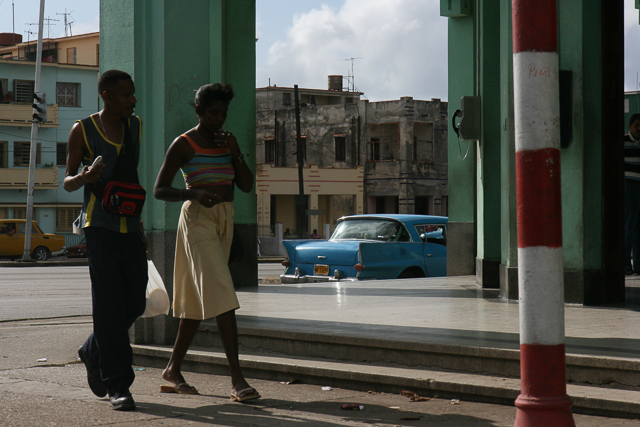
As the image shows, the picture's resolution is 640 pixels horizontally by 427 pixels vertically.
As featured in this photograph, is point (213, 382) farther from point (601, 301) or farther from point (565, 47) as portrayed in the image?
point (565, 47)

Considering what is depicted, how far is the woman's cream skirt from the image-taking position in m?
5.05

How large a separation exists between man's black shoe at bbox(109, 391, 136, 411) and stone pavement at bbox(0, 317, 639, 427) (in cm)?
5

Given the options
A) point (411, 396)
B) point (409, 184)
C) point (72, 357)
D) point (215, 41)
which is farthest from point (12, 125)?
point (411, 396)

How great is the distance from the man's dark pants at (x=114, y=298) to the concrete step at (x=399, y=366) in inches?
47.7

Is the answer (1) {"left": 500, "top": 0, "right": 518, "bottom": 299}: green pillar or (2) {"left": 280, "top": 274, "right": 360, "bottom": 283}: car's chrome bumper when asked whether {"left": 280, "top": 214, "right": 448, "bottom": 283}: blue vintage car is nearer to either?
(2) {"left": 280, "top": 274, "right": 360, "bottom": 283}: car's chrome bumper

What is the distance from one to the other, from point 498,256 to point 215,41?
4471mm

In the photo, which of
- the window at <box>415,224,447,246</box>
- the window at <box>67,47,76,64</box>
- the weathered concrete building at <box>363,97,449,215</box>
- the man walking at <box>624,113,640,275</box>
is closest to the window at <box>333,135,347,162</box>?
the weathered concrete building at <box>363,97,449,215</box>

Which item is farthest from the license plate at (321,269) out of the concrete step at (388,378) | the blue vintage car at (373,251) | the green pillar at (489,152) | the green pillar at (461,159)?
the concrete step at (388,378)

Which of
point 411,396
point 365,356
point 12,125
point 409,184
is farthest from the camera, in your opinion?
point 409,184

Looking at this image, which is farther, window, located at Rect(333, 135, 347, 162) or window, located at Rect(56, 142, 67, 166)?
window, located at Rect(333, 135, 347, 162)

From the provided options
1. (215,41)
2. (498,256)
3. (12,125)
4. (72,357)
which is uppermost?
(12,125)

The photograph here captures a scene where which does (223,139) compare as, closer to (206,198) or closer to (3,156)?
(206,198)

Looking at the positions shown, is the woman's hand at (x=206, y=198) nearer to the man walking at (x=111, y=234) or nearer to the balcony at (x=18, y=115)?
the man walking at (x=111, y=234)

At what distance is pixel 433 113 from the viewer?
187 feet
